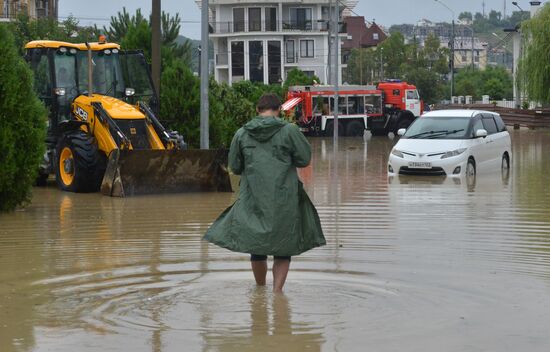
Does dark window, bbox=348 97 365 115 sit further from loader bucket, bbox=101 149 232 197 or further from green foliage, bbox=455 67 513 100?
green foliage, bbox=455 67 513 100

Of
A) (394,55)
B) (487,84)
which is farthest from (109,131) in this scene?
(487,84)

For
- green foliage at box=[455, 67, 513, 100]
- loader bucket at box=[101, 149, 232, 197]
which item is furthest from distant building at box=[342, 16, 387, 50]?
loader bucket at box=[101, 149, 232, 197]

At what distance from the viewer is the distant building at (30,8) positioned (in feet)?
267

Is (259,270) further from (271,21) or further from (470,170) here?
(271,21)

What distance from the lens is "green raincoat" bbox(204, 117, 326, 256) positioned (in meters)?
9.20

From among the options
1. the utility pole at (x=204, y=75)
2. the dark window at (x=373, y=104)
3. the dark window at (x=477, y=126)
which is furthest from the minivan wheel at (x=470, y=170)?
the dark window at (x=373, y=104)

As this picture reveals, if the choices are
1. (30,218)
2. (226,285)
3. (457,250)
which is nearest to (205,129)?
(30,218)

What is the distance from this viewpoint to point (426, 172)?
24.0 metres

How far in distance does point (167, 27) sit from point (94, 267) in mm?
36134

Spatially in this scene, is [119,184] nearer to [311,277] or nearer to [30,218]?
[30,218]

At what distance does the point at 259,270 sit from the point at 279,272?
28 cm

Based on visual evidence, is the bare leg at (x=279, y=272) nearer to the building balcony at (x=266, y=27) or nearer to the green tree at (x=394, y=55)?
the building balcony at (x=266, y=27)

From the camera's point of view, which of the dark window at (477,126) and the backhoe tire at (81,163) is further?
the dark window at (477,126)

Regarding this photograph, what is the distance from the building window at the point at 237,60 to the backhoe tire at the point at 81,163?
256ft
